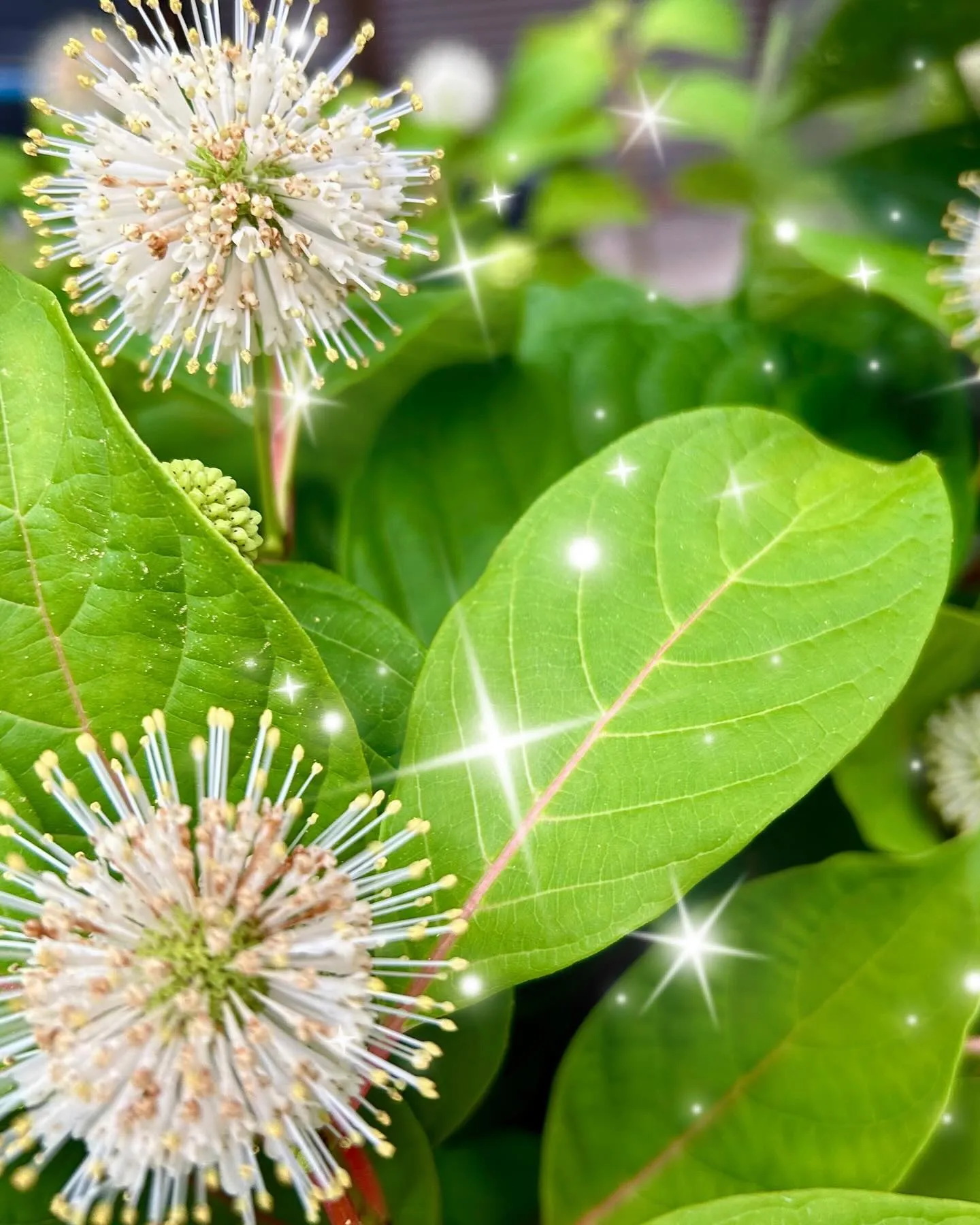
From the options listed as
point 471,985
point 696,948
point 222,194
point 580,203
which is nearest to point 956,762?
point 696,948

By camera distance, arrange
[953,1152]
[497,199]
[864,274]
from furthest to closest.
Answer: [497,199], [864,274], [953,1152]

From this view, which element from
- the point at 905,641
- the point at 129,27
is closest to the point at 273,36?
the point at 129,27

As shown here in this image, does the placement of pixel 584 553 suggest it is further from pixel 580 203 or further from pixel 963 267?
pixel 580 203

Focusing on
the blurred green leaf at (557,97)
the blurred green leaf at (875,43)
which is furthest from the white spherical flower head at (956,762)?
the blurred green leaf at (557,97)

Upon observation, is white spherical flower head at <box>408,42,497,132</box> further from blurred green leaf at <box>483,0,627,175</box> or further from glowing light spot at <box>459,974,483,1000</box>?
glowing light spot at <box>459,974,483,1000</box>

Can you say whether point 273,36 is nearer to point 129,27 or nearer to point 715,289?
point 129,27

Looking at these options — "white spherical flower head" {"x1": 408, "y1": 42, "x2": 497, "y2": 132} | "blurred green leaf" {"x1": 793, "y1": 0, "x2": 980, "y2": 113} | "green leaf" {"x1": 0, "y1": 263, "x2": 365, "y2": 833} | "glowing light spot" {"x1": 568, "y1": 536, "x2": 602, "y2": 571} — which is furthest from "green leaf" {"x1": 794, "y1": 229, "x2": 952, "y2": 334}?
"white spherical flower head" {"x1": 408, "y1": 42, "x2": 497, "y2": 132}
